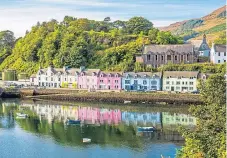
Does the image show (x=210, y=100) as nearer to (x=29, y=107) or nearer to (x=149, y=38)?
(x=29, y=107)

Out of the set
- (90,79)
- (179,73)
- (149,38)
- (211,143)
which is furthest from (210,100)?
(149,38)

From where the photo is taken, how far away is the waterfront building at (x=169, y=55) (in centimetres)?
4872

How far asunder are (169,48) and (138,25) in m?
12.1

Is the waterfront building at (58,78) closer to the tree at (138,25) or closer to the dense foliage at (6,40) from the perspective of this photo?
the tree at (138,25)

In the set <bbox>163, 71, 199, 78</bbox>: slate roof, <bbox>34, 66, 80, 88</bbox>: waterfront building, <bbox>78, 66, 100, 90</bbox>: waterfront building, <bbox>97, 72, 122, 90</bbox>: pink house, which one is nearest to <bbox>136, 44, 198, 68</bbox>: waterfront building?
<bbox>97, 72, 122, 90</bbox>: pink house

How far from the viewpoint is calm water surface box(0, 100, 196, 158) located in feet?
70.5

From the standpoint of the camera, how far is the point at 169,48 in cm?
4962

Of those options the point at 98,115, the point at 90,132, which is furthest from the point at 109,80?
the point at 90,132

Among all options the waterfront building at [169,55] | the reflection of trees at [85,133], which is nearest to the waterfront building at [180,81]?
the waterfront building at [169,55]

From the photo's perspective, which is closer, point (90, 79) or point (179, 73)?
point (179, 73)

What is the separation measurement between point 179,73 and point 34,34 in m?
27.8

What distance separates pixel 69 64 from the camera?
167 feet

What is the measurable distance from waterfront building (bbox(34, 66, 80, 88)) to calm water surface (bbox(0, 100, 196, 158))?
28.3 ft

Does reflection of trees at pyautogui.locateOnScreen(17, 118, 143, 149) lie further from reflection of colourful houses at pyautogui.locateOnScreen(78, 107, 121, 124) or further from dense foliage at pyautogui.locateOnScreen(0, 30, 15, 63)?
dense foliage at pyautogui.locateOnScreen(0, 30, 15, 63)
